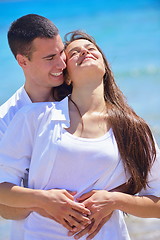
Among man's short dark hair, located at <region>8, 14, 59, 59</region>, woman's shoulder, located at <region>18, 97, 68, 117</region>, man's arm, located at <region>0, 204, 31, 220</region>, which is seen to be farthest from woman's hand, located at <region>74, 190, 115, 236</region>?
man's short dark hair, located at <region>8, 14, 59, 59</region>

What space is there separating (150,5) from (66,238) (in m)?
14.2

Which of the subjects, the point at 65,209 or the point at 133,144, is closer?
the point at 65,209

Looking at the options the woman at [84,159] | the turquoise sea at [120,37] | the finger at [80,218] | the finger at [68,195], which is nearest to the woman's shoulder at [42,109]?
the woman at [84,159]

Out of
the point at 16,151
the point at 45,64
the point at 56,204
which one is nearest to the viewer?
the point at 56,204

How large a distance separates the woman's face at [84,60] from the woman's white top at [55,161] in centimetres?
28

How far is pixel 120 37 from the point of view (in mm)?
13102

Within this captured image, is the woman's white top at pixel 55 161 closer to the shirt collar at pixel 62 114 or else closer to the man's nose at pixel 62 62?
the shirt collar at pixel 62 114

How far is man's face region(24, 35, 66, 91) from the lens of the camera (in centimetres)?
292

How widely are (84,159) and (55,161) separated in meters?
0.13

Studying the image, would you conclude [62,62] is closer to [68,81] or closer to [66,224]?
[68,81]

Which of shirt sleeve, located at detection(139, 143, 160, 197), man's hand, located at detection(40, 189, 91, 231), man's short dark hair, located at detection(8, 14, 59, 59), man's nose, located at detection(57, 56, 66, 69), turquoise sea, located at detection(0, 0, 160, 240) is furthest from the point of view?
turquoise sea, located at detection(0, 0, 160, 240)

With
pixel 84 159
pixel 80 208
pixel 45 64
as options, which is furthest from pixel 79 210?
pixel 45 64

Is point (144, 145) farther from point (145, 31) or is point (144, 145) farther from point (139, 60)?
point (145, 31)

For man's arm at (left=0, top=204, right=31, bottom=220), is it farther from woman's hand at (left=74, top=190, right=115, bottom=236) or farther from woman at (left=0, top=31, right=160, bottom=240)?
woman's hand at (left=74, top=190, right=115, bottom=236)
